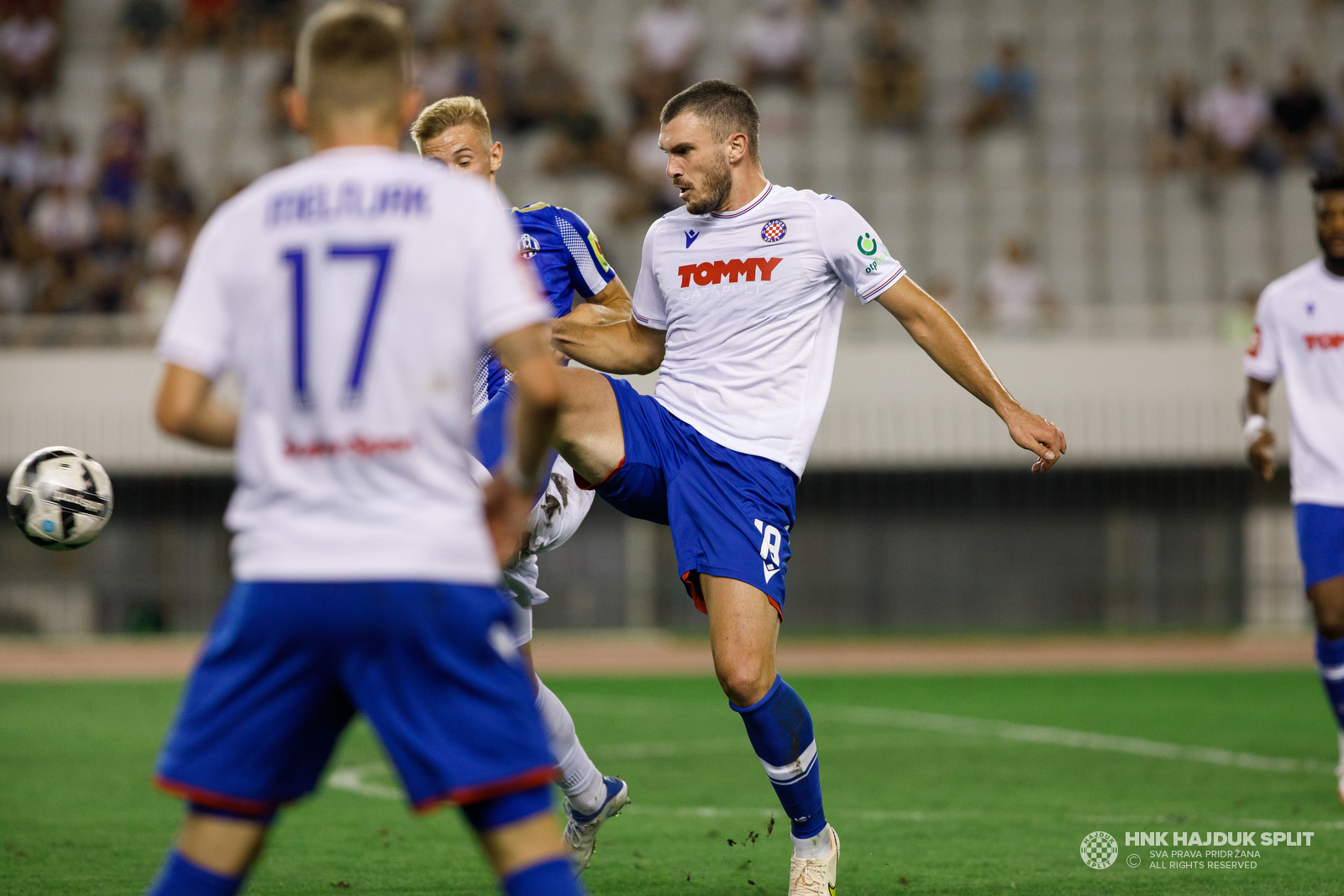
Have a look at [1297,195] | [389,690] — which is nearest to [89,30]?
[1297,195]

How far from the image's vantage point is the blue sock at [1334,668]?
295 inches

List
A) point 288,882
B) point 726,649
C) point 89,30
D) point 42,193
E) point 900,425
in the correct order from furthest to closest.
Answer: point 89,30 → point 42,193 → point 900,425 → point 288,882 → point 726,649

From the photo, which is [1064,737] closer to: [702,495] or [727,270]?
[702,495]

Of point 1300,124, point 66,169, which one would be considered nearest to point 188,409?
point 66,169

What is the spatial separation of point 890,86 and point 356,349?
2074 cm

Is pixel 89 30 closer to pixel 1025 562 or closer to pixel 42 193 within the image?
pixel 42 193

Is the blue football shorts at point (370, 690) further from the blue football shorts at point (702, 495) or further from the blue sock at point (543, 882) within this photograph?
the blue football shorts at point (702, 495)

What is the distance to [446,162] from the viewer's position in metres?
5.94

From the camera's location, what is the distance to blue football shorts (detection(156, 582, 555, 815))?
298cm

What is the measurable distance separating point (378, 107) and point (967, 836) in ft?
15.3

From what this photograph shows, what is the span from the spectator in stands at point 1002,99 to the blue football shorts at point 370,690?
2051cm

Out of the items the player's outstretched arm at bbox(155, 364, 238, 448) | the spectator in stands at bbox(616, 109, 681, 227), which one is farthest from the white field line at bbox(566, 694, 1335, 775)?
the spectator in stands at bbox(616, 109, 681, 227)

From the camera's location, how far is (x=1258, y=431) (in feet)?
25.9

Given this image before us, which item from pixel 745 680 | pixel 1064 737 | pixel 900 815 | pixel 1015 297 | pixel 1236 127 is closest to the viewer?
pixel 745 680
